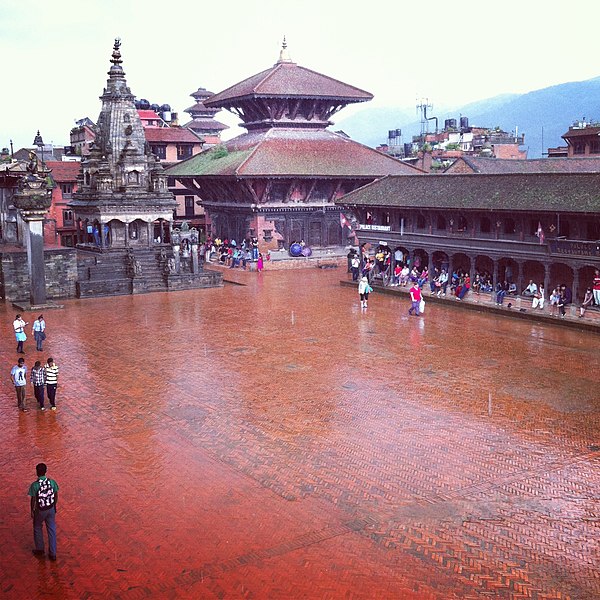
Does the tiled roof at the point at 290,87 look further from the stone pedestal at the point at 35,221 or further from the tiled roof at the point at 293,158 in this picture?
the stone pedestal at the point at 35,221

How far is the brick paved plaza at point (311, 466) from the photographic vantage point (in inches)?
429

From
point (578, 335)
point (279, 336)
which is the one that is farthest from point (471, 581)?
point (578, 335)

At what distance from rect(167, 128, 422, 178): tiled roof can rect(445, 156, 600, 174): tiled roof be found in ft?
15.1

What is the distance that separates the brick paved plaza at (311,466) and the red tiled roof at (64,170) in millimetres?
35840

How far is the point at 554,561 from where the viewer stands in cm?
1113

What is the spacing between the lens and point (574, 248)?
29.7 meters

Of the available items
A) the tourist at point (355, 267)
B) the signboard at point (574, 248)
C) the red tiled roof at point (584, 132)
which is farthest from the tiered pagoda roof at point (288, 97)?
the signboard at point (574, 248)

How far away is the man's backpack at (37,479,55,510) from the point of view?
11.2 m

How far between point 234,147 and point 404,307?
26.6 meters

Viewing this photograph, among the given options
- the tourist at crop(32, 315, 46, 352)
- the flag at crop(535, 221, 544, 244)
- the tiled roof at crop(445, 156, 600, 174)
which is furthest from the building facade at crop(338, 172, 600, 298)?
the tourist at crop(32, 315, 46, 352)

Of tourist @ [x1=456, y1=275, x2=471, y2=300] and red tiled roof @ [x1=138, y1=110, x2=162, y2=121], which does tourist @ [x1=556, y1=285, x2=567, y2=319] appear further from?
red tiled roof @ [x1=138, y1=110, x2=162, y2=121]

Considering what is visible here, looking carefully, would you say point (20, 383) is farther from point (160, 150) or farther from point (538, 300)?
point (160, 150)

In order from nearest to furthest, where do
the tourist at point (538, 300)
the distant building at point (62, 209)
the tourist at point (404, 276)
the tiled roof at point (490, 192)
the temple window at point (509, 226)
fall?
1. the tiled roof at point (490, 192)
2. the tourist at point (538, 300)
3. the temple window at point (509, 226)
4. the tourist at point (404, 276)
5. the distant building at point (62, 209)

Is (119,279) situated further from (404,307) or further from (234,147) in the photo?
(234,147)
